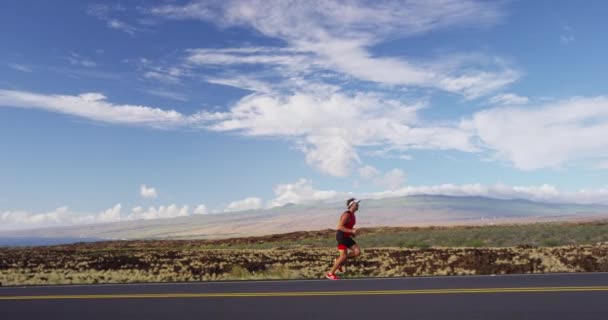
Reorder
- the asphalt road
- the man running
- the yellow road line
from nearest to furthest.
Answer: the asphalt road → the yellow road line → the man running

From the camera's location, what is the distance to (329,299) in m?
10.8

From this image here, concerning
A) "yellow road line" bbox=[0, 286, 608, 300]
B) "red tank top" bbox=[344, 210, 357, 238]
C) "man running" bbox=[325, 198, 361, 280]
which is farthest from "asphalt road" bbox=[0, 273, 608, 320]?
"red tank top" bbox=[344, 210, 357, 238]

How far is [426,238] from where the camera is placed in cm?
5366

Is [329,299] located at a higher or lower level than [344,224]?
lower

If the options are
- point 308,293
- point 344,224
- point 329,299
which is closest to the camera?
point 329,299

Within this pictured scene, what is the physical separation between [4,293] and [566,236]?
4193cm

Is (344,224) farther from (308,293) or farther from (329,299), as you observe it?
(329,299)

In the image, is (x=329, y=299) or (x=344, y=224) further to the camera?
(x=344, y=224)

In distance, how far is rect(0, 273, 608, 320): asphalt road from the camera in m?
9.30

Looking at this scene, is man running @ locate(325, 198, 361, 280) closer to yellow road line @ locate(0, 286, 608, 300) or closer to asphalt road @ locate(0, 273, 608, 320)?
asphalt road @ locate(0, 273, 608, 320)

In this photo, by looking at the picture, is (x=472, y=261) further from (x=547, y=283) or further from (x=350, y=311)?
(x=350, y=311)

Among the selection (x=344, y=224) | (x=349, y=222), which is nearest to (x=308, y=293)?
(x=344, y=224)

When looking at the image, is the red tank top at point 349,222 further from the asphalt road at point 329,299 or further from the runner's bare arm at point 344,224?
the asphalt road at point 329,299

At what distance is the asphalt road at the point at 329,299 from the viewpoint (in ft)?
30.5
